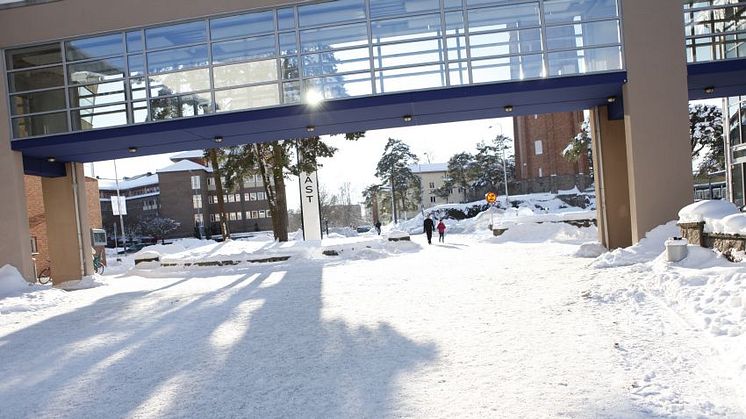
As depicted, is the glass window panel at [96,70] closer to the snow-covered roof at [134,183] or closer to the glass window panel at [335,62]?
the glass window panel at [335,62]

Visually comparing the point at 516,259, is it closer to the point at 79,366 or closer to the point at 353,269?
the point at 353,269

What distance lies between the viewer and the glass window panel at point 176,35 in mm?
14964

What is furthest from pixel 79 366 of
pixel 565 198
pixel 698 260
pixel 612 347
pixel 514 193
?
pixel 514 193

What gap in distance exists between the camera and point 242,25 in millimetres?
14812

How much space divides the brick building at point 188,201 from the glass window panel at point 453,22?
7170 centimetres

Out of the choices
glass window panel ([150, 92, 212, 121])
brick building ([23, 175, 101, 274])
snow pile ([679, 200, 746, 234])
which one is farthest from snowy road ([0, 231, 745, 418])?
brick building ([23, 175, 101, 274])

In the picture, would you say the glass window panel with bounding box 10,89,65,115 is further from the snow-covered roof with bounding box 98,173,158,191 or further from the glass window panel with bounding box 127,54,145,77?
the snow-covered roof with bounding box 98,173,158,191

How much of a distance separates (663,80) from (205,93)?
37.4 feet

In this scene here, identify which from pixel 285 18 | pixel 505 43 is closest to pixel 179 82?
pixel 285 18

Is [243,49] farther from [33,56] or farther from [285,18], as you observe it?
[33,56]

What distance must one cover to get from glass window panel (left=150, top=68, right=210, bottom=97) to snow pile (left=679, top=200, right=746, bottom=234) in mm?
11861

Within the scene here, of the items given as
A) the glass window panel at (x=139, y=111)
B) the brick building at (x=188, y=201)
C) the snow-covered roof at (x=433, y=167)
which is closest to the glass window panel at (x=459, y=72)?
the glass window panel at (x=139, y=111)

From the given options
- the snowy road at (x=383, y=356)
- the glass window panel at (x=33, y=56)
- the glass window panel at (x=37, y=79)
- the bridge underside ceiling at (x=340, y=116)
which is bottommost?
the snowy road at (x=383, y=356)

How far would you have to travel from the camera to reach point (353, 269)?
15.9 metres
